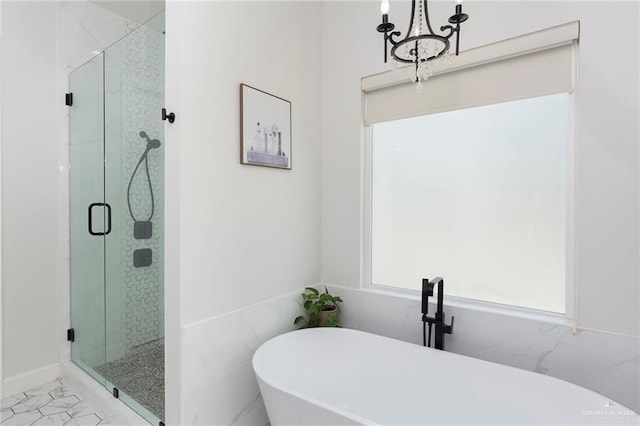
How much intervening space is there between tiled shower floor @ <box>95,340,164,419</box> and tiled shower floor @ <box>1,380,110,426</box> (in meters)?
0.19

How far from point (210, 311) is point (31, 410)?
4.88 feet

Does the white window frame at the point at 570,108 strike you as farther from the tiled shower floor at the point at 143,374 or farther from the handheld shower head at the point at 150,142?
the tiled shower floor at the point at 143,374

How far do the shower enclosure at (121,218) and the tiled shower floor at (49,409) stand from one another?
162 millimetres

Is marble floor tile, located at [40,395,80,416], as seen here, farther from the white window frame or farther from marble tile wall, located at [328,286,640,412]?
the white window frame

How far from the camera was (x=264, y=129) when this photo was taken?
1.85 m

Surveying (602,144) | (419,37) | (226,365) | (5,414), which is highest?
(419,37)

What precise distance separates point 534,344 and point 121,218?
7.97 ft

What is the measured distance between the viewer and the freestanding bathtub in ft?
4.29

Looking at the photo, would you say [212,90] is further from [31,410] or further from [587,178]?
[31,410]

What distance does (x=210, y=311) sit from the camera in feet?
5.24

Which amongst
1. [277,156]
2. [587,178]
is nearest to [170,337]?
[277,156]

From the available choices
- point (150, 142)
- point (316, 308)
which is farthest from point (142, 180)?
point (316, 308)

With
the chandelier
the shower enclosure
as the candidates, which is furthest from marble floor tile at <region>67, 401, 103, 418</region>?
the chandelier

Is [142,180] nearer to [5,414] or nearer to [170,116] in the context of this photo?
[170,116]
